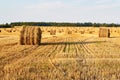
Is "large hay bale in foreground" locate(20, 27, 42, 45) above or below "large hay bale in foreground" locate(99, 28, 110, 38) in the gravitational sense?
above

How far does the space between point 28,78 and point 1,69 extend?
2.00 m

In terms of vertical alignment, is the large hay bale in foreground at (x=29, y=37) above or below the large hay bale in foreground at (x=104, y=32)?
above

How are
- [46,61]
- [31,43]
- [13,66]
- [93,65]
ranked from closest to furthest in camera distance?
[13,66] → [93,65] → [46,61] → [31,43]

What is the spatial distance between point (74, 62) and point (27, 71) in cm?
321

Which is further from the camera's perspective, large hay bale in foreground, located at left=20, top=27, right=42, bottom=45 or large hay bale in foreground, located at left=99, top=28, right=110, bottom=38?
large hay bale in foreground, located at left=99, top=28, right=110, bottom=38

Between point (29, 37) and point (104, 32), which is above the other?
point (29, 37)

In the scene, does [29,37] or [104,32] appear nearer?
[29,37]

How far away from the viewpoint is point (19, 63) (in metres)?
14.5

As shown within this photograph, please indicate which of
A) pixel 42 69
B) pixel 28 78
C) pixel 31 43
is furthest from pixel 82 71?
pixel 31 43

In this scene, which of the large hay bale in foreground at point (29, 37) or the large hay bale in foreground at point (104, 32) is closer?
the large hay bale in foreground at point (29, 37)

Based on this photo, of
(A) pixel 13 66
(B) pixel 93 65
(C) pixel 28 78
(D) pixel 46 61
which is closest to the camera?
(C) pixel 28 78

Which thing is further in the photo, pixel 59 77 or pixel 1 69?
pixel 1 69

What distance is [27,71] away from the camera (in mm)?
12523

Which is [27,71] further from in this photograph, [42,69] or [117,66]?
[117,66]
